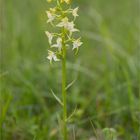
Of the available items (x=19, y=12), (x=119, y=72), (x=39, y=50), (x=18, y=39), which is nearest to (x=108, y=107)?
(x=119, y=72)

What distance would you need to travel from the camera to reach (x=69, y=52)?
7.13m

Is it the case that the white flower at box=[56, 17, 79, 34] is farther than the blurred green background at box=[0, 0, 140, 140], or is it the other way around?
the blurred green background at box=[0, 0, 140, 140]

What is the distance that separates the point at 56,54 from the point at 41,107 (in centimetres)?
157

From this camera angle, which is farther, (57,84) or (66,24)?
(57,84)

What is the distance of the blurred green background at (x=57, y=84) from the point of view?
4688 mm

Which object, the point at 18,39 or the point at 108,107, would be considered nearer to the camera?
the point at 108,107

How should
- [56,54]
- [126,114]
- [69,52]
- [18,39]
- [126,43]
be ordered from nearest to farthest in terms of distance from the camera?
[56,54], [126,114], [18,39], [126,43], [69,52]

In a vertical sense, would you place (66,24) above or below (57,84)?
above

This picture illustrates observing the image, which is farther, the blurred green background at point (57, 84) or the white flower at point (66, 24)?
the blurred green background at point (57, 84)

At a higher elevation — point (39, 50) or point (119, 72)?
point (39, 50)

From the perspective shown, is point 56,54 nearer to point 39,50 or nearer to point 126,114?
point 126,114

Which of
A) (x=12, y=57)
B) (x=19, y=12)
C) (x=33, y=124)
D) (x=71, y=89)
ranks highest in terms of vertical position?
(x=19, y=12)

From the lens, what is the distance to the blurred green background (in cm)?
469

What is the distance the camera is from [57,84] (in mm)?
5574
